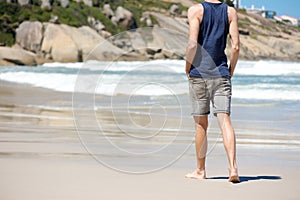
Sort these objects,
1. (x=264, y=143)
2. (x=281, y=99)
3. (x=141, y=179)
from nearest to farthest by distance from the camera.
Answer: (x=141, y=179) → (x=264, y=143) → (x=281, y=99)

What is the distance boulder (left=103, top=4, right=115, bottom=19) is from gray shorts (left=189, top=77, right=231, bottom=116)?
72.5m

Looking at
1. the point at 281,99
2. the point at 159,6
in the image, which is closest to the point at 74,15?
the point at 159,6

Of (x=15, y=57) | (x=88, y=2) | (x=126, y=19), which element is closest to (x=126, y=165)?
(x=15, y=57)

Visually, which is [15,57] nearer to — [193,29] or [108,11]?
[108,11]

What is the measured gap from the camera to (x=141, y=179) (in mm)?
5109

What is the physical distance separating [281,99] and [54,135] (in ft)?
34.7

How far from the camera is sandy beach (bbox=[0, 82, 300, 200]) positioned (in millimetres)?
4570

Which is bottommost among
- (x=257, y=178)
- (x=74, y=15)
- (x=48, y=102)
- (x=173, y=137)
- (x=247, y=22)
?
(x=247, y=22)

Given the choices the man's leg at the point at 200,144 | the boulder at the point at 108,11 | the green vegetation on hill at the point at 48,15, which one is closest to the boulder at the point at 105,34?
the green vegetation on hill at the point at 48,15

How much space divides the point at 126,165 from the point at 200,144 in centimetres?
81

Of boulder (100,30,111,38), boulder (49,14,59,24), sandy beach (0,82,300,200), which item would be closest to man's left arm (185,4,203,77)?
sandy beach (0,82,300,200)

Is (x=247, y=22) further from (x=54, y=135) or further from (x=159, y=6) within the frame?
(x=54, y=135)

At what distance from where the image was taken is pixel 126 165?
19.0 ft

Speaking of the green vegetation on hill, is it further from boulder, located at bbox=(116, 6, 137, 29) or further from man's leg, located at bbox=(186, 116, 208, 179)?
man's leg, located at bbox=(186, 116, 208, 179)
